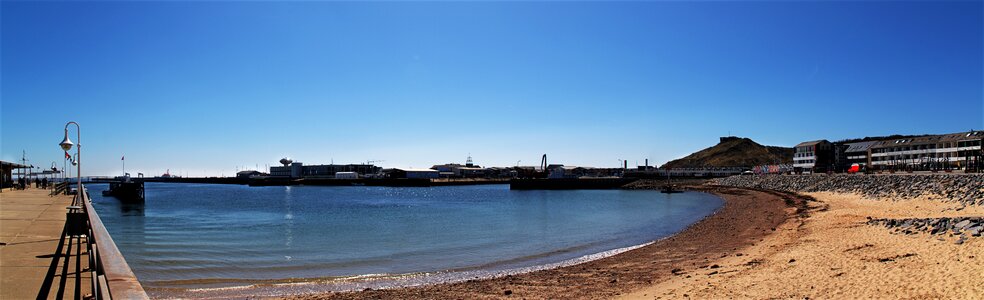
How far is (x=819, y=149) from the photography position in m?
106

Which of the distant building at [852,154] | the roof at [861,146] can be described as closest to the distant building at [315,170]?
the distant building at [852,154]

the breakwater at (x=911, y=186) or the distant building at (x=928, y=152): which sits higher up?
the distant building at (x=928, y=152)

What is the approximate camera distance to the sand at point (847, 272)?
10.7m

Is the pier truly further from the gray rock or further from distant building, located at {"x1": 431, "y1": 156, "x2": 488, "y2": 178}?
distant building, located at {"x1": 431, "y1": 156, "x2": 488, "y2": 178}

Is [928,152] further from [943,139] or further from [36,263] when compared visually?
[36,263]

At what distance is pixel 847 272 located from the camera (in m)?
12.8

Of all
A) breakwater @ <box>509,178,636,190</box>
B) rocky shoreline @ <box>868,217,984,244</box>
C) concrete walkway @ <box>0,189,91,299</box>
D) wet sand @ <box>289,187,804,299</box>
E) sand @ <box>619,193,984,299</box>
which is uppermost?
concrete walkway @ <box>0,189,91,299</box>

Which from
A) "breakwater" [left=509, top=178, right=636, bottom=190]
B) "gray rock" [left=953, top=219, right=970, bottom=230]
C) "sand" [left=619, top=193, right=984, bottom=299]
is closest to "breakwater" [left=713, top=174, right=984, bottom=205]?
"gray rock" [left=953, top=219, right=970, bottom=230]

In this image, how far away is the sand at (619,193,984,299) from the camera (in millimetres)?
10734

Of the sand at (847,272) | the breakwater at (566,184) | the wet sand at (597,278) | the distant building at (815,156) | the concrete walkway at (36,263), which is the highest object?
the distant building at (815,156)

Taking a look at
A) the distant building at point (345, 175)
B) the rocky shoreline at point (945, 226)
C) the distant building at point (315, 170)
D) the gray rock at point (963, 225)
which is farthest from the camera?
the distant building at point (315, 170)

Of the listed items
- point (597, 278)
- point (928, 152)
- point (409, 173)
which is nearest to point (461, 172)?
point (409, 173)

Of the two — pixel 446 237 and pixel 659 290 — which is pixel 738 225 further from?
pixel 659 290

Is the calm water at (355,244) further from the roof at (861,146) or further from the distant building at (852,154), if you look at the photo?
the roof at (861,146)
